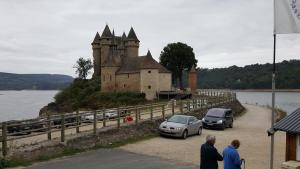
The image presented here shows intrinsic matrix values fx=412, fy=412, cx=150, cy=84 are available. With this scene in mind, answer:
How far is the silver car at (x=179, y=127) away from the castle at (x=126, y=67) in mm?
46646

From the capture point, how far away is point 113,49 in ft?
298

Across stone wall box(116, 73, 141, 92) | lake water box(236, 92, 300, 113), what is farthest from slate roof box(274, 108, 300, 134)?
stone wall box(116, 73, 141, 92)

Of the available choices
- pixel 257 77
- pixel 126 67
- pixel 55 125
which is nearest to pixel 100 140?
pixel 55 125

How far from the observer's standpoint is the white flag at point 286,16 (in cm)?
1062

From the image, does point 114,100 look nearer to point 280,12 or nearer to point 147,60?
point 147,60

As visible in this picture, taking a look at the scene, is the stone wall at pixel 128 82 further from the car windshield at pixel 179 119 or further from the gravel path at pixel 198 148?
the car windshield at pixel 179 119

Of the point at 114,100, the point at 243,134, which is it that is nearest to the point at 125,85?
the point at 114,100

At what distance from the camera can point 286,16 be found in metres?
10.9

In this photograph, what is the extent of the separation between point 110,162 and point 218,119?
1599cm

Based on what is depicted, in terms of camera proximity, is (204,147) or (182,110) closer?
(204,147)

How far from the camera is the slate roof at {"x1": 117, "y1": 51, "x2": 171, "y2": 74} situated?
238 ft

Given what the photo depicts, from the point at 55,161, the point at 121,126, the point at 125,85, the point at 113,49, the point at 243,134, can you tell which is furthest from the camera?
the point at 113,49

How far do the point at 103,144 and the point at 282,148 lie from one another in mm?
9565

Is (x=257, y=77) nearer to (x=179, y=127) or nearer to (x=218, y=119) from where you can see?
(x=218, y=119)
